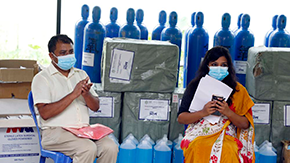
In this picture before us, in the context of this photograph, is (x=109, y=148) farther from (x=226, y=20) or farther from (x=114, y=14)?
(x=226, y=20)

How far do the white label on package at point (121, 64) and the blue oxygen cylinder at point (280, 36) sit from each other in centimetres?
145

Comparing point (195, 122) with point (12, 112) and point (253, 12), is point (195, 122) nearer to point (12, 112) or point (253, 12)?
point (12, 112)

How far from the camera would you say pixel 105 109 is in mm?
3016

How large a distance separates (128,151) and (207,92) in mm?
966

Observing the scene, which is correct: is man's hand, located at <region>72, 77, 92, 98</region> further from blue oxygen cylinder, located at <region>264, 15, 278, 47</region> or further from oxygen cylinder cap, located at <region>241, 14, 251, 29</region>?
blue oxygen cylinder, located at <region>264, 15, 278, 47</region>

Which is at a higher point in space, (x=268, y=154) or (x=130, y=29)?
(x=130, y=29)

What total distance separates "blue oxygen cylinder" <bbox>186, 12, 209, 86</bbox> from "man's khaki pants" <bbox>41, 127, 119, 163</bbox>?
→ 54.8 inches

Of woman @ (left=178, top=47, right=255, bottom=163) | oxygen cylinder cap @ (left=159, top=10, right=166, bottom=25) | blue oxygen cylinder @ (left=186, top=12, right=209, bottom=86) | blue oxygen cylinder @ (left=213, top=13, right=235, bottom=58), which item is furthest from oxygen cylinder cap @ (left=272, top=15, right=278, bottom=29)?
woman @ (left=178, top=47, right=255, bottom=163)

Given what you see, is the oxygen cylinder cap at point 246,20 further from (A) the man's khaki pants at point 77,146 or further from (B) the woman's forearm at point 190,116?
(A) the man's khaki pants at point 77,146

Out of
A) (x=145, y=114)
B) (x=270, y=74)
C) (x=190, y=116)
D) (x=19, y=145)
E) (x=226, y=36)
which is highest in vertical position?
(x=226, y=36)

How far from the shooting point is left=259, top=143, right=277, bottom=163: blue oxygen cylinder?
2945mm

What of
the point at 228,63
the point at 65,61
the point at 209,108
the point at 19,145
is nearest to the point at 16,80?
the point at 19,145

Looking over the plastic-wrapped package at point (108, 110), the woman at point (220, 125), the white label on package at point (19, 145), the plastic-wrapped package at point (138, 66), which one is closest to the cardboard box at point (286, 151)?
the woman at point (220, 125)

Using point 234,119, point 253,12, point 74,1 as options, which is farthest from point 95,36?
point 253,12
